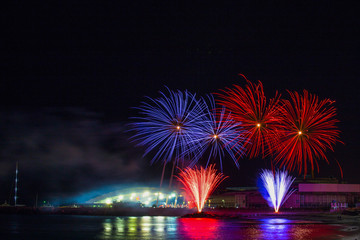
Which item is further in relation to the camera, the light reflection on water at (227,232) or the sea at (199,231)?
the sea at (199,231)

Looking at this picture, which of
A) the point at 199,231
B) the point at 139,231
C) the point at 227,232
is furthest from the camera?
the point at 139,231

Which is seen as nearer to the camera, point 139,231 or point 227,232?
point 227,232

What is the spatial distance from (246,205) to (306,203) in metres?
13.5

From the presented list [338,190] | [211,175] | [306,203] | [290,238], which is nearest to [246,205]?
[306,203]

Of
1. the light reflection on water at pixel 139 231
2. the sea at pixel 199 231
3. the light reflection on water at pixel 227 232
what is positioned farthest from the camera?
the light reflection on water at pixel 139 231

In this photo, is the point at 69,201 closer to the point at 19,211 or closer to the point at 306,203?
the point at 19,211

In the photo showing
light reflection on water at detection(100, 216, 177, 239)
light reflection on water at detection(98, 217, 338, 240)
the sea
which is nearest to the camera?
light reflection on water at detection(98, 217, 338, 240)

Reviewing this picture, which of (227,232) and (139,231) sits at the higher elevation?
(227,232)

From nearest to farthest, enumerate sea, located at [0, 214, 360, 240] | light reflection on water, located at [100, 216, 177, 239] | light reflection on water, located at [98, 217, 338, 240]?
light reflection on water, located at [98, 217, 338, 240] → sea, located at [0, 214, 360, 240] → light reflection on water, located at [100, 216, 177, 239]

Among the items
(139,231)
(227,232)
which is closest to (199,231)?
(227,232)

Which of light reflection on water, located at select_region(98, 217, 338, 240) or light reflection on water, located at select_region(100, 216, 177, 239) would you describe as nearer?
light reflection on water, located at select_region(98, 217, 338, 240)

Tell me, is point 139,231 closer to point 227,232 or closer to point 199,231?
point 199,231

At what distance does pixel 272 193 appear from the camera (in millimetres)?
65938

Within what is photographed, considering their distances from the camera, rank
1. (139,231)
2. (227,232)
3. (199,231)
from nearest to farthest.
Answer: (227,232) < (199,231) < (139,231)
